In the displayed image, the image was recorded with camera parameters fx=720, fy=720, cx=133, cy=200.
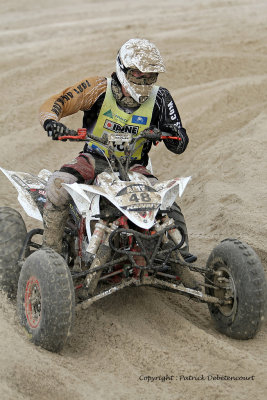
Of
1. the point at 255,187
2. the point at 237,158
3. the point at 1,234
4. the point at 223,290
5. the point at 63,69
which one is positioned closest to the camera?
the point at 223,290

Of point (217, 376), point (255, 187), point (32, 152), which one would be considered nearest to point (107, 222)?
point (217, 376)

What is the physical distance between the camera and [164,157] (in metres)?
9.93

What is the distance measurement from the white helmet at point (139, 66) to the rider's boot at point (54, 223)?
110 cm

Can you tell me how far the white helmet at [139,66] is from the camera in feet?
18.3

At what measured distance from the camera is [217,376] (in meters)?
4.66

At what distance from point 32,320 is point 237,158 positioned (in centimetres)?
471

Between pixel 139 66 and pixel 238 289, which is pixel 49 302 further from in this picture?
pixel 139 66

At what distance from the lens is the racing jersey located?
598 cm

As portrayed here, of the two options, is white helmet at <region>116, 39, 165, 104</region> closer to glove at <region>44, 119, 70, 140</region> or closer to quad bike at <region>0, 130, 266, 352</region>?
quad bike at <region>0, 130, 266, 352</region>

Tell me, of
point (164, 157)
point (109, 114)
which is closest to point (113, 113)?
point (109, 114)

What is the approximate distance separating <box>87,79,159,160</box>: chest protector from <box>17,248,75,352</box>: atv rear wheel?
4.57ft

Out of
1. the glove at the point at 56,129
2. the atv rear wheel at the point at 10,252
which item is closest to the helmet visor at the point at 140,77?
the glove at the point at 56,129

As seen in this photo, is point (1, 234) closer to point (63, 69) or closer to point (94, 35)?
point (63, 69)

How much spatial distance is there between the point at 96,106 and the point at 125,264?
1535mm
